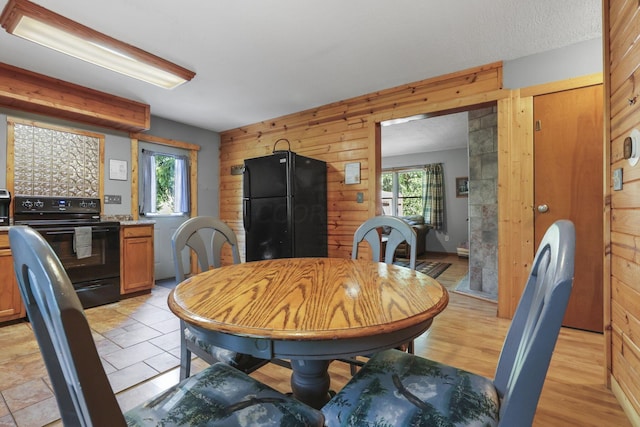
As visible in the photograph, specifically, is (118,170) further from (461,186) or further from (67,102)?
(461,186)

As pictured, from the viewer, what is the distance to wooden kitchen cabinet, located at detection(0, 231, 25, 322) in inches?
105

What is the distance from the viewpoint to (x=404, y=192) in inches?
313

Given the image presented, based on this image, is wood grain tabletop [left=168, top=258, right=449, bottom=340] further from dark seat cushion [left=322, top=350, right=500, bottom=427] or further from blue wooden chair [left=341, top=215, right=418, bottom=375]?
blue wooden chair [left=341, top=215, right=418, bottom=375]

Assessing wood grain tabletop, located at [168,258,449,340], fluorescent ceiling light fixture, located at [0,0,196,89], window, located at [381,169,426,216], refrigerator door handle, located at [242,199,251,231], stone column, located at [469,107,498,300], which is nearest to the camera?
wood grain tabletop, located at [168,258,449,340]

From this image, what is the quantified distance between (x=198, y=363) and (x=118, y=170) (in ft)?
10.2

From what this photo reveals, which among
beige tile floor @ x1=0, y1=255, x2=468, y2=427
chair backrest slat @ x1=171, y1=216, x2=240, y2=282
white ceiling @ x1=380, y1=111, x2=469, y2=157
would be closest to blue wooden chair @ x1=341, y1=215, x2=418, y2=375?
chair backrest slat @ x1=171, y1=216, x2=240, y2=282

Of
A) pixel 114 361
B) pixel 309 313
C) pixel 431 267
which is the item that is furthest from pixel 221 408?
pixel 431 267

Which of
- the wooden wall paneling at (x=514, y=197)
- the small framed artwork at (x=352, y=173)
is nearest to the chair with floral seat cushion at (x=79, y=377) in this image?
the wooden wall paneling at (x=514, y=197)

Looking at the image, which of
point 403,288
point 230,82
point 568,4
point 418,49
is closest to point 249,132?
point 230,82

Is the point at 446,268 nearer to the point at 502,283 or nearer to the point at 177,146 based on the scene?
the point at 502,283

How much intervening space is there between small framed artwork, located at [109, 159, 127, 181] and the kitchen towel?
1.02m

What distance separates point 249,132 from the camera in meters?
4.84

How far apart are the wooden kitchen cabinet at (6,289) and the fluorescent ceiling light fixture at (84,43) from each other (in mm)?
1748

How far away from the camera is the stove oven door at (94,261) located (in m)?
2.99
